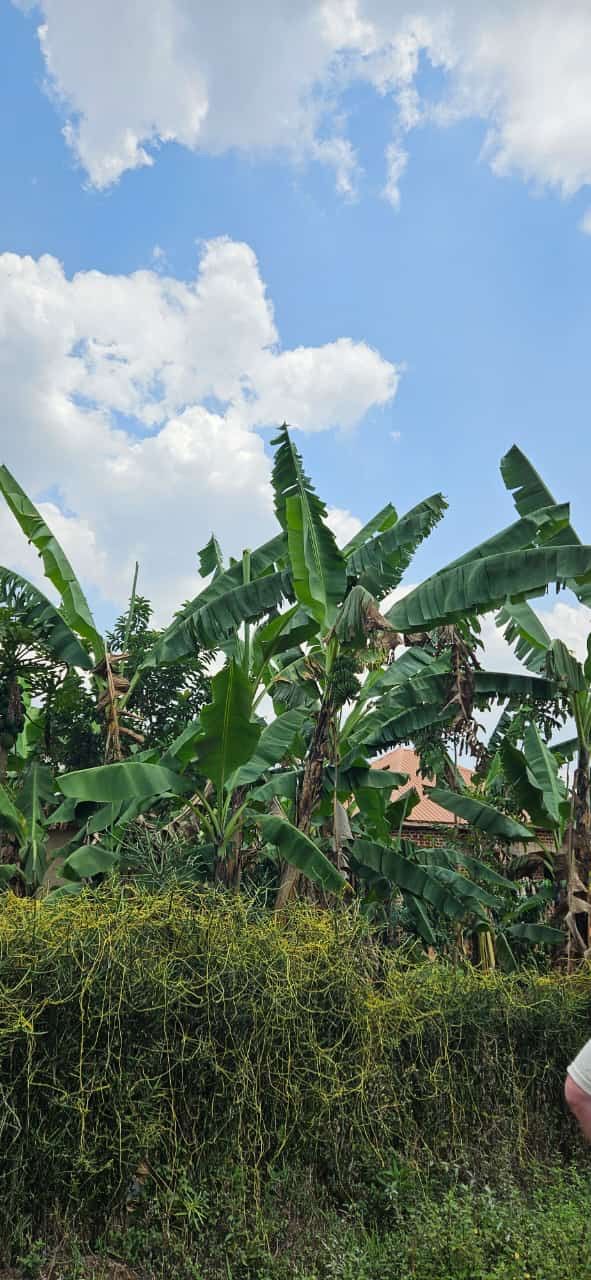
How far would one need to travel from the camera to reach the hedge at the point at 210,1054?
4535mm

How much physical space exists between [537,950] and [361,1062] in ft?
22.1

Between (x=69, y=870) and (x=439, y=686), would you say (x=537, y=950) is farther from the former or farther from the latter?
(x=69, y=870)

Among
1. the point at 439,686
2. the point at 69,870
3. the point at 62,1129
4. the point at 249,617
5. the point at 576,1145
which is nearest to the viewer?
the point at 62,1129

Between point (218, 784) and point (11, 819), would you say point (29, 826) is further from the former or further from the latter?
point (218, 784)

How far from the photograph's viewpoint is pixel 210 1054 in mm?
4938

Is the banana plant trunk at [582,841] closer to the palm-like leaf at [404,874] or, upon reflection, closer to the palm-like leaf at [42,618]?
the palm-like leaf at [404,874]

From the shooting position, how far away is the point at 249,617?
9594 millimetres

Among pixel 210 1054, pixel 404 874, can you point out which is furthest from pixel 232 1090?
pixel 404 874

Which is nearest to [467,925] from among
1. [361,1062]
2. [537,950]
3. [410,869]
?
[537,950]

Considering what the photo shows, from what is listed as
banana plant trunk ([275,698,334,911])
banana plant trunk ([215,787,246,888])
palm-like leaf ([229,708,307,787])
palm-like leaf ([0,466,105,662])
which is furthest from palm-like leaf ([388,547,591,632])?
palm-like leaf ([0,466,105,662])

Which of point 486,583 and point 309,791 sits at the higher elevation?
point 486,583

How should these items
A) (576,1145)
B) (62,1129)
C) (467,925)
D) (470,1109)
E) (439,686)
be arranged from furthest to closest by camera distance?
1. (467,925)
2. (439,686)
3. (576,1145)
4. (470,1109)
5. (62,1129)

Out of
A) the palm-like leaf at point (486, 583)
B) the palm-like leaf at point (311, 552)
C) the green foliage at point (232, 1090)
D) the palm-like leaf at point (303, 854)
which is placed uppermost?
the palm-like leaf at point (311, 552)

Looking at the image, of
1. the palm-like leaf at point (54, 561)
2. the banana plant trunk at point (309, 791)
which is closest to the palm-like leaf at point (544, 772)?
the banana plant trunk at point (309, 791)
